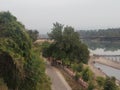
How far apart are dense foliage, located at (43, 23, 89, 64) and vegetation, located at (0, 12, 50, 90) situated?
1731 cm

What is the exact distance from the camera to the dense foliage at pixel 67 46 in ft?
127

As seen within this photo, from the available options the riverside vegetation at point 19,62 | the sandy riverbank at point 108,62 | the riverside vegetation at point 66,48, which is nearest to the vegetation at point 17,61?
the riverside vegetation at point 19,62

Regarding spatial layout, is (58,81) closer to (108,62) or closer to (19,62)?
(19,62)

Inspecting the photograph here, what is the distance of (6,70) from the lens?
48.9ft

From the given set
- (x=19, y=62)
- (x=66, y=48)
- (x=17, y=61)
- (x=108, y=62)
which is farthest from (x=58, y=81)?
(x=108, y=62)

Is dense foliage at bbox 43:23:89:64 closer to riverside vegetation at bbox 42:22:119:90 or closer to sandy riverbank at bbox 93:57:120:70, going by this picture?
riverside vegetation at bbox 42:22:119:90

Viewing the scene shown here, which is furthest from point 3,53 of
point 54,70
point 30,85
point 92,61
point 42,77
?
point 92,61

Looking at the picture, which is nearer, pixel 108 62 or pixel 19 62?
pixel 19 62

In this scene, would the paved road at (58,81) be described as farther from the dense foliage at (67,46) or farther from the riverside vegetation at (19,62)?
the dense foliage at (67,46)

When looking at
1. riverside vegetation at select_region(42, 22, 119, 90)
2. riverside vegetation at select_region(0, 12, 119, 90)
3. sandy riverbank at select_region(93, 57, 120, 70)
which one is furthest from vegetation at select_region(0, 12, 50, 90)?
sandy riverbank at select_region(93, 57, 120, 70)

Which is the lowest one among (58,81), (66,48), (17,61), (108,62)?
(108,62)

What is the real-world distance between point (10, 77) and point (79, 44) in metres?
24.4

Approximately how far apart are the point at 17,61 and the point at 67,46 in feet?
78.2

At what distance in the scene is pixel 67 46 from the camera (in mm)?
38500
